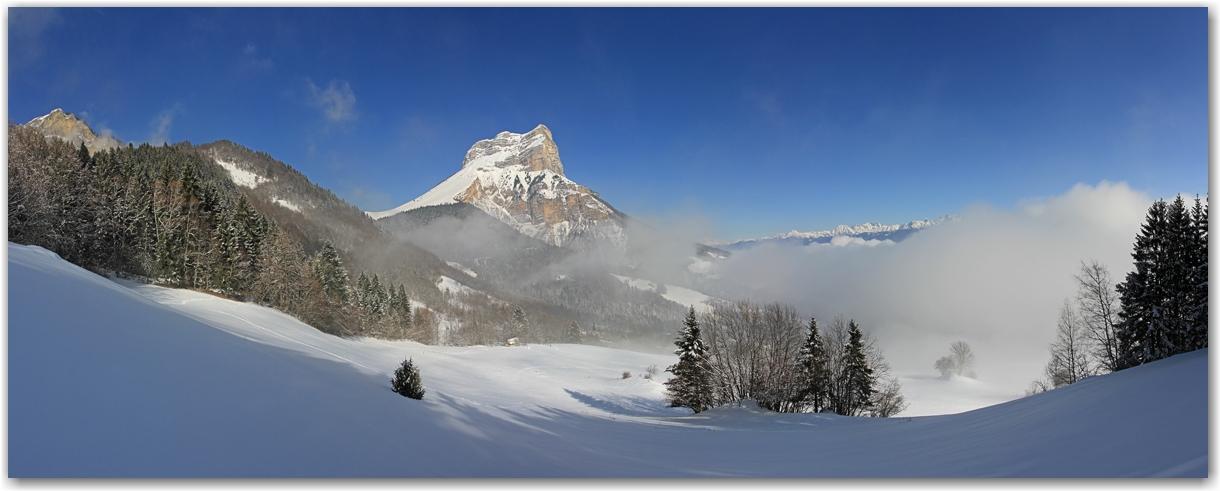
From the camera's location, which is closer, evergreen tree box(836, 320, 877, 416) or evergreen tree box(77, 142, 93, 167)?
evergreen tree box(836, 320, 877, 416)

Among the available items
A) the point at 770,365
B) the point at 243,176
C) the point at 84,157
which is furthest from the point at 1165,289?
the point at 243,176

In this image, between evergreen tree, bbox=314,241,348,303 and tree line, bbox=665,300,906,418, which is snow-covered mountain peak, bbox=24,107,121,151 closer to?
evergreen tree, bbox=314,241,348,303

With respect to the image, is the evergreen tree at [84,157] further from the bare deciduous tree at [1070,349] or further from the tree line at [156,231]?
the bare deciduous tree at [1070,349]

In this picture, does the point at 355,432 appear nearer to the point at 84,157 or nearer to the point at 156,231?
the point at 156,231

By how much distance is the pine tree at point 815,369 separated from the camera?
2745 cm

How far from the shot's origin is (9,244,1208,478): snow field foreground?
3545 mm

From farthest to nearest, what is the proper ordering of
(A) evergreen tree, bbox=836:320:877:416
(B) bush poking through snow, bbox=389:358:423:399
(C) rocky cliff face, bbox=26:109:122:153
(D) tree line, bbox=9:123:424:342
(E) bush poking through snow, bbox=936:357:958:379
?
(C) rocky cliff face, bbox=26:109:122:153, (E) bush poking through snow, bbox=936:357:958:379, (A) evergreen tree, bbox=836:320:877:416, (D) tree line, bbox=9:123:424:342, (B) bush poking through snow, bbox=389:358:423:399

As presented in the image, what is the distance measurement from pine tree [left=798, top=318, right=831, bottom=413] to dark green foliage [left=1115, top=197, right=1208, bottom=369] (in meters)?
15.1

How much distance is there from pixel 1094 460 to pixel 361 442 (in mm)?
8798

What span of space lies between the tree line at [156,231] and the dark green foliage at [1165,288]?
59.7m

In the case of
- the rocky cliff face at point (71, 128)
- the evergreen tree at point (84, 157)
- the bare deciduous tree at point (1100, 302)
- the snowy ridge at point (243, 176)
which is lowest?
the evergreen tree at point (84, 157)

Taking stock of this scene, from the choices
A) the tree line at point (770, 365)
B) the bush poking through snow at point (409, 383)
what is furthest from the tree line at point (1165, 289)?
the bush poking through snow at point (409, 383)

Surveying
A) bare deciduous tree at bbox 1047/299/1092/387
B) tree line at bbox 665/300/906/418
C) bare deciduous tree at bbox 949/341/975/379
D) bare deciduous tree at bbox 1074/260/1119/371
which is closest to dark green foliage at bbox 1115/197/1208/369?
bare deciduous tree at bbox 1074/260/1119/371

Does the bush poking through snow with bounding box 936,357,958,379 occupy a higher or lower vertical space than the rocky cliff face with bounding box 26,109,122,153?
lower
